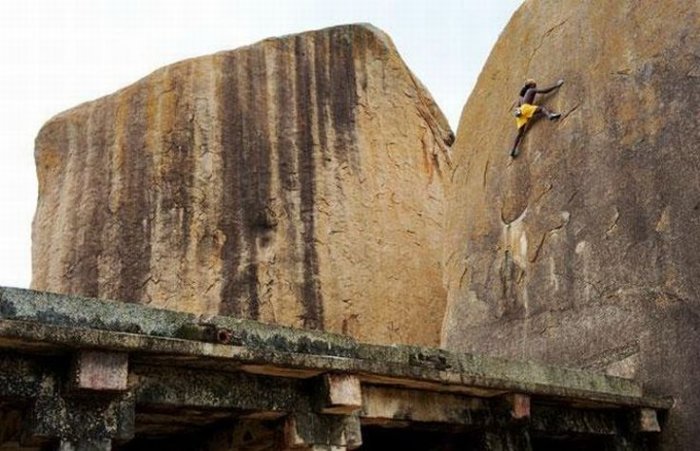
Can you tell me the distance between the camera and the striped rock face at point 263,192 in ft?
43.5

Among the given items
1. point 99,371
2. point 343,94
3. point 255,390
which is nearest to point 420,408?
point 255,390

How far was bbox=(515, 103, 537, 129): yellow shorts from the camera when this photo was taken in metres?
9.80

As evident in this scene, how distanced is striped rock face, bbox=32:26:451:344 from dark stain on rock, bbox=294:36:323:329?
2 centimetres

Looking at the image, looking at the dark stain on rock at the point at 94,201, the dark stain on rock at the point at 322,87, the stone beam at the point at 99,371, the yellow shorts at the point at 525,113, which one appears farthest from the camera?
the dark stain on rock at the point at 322,87

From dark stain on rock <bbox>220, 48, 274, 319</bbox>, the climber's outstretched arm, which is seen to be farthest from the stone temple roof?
dark stain on rock <bbox>220, 48, 274, 319</bbox>

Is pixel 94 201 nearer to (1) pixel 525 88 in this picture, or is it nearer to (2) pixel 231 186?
(2) pixel 231 186

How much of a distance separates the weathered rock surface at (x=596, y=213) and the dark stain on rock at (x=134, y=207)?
486 cm

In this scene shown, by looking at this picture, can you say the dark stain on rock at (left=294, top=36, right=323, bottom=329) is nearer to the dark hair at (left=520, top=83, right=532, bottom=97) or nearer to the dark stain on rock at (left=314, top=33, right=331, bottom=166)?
the dark stain on rock at (left=314, top=33, right=331, bottom=166)

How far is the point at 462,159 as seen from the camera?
11117mm

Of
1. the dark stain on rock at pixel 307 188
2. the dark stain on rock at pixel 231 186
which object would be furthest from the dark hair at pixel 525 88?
the dark stain on rock at pixel 231 186

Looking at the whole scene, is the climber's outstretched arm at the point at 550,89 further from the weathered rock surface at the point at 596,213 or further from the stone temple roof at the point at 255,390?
the stone temple roof at the point at 255,390

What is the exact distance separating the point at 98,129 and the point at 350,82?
3804mm

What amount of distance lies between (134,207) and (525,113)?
248 inches

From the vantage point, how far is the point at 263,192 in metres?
13.8
